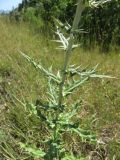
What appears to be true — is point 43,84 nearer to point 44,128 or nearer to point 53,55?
point 44,128

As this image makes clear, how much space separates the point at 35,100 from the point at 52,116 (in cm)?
57

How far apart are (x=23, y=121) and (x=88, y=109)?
0.77 meters

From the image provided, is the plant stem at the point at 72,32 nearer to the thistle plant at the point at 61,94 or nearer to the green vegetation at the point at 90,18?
the thistle plant at the point at 61,94

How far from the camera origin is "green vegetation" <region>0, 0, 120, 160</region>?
288 cm

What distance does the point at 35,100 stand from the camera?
4.37 metres

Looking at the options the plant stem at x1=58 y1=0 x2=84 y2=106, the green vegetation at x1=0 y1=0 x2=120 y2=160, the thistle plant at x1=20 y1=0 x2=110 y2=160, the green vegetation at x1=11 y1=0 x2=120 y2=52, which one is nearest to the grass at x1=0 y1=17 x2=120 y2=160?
the green vegetation at x1=0 y1=0 x2=120 y2=160

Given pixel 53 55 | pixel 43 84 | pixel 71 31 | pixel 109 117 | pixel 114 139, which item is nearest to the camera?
pixel 71 31

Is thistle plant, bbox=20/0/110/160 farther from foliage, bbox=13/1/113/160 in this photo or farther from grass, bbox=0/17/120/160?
grass, bbox=0/17/120/160

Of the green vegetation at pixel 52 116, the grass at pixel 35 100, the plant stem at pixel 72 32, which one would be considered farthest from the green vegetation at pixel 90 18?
the plant stem at pixel 72 32

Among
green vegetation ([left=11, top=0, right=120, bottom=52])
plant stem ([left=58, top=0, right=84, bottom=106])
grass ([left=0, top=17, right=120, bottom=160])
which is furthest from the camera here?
green vegetation ([left=11, top=0, right=120, bottom=52])

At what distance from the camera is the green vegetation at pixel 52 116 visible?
2.88 meters

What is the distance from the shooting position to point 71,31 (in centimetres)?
243

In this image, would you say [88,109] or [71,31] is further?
[88,109]

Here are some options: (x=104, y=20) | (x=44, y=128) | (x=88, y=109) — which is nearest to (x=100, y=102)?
(x=88, y=109)
